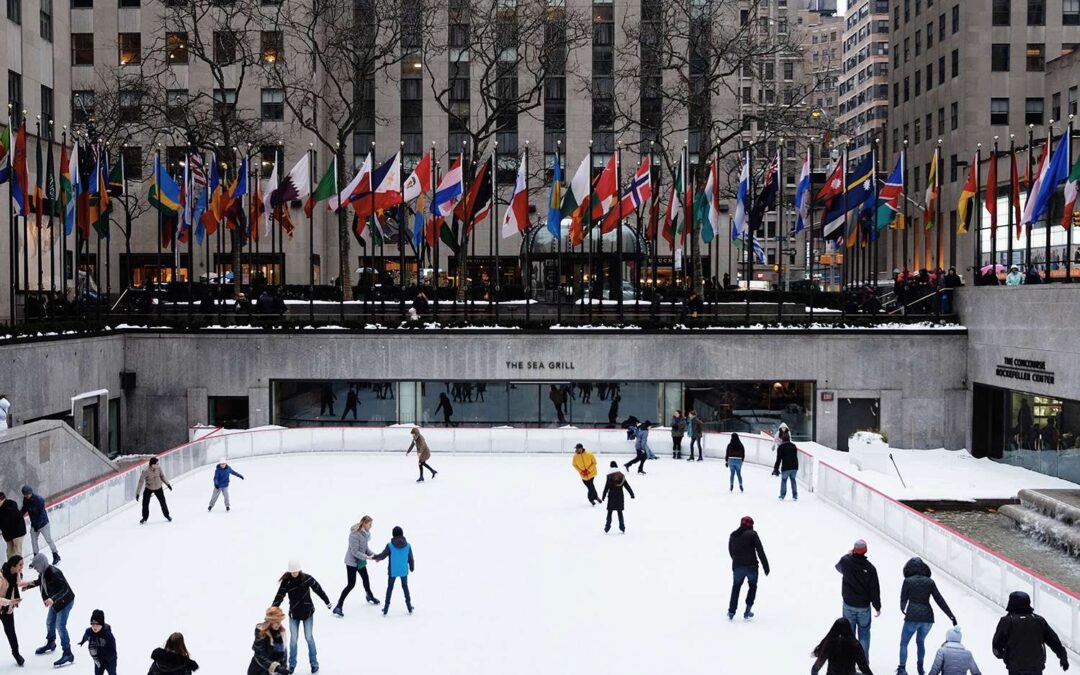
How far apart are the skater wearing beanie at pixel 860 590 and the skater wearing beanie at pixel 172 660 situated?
689 cm

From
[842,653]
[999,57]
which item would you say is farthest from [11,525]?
[999,57]

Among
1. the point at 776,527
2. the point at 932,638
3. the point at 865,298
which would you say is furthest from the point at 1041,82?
the point at 932,638

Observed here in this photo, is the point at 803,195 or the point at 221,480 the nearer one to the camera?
the point at 221,480

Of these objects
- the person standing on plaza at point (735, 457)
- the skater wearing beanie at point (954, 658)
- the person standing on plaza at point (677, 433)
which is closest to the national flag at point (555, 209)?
the person standing on plaza at point (677, 433)

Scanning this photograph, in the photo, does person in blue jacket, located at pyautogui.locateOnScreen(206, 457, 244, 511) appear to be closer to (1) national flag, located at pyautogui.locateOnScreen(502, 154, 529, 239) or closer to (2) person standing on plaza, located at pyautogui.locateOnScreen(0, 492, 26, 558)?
(2) person standing on plaza, located at pyautogui.locateOnScreen(0, 492, 26, 558)

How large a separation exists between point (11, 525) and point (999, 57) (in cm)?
6054

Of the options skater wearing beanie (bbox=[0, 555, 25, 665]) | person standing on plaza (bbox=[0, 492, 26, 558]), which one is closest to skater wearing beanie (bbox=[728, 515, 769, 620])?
skater wearing beanie (bbox=[0, 555, 25, 665])

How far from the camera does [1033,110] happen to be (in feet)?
190

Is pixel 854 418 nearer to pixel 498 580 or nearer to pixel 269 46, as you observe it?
pixel 498 580

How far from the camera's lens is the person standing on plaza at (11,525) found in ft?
43.9

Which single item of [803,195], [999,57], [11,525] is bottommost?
[11,525]

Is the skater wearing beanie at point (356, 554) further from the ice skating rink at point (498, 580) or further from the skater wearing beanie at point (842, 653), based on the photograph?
the skater wearing beanie at point (842, 653)

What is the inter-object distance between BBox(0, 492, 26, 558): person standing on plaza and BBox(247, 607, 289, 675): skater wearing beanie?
6393 millimetres

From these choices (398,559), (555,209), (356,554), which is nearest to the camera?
(398,559)
